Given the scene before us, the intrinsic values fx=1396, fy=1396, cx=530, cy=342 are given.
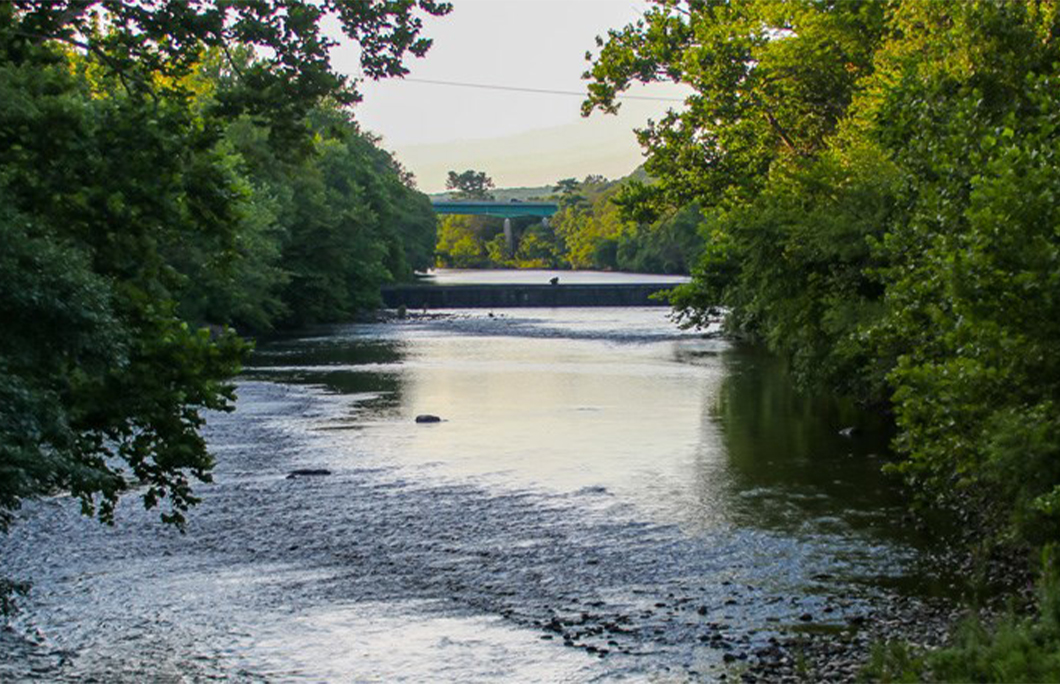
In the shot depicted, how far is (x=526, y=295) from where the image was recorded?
113 m

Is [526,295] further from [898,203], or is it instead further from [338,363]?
[898,203]

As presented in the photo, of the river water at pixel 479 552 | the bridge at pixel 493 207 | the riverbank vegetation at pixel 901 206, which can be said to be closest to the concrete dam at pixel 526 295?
the riverbank vegetation at pixel 901 206

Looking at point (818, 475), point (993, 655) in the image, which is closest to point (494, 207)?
point (818, 475)

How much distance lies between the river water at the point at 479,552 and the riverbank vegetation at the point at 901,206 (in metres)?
2.22

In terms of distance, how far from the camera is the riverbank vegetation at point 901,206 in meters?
15.9

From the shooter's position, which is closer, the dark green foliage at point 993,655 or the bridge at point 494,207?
the dark green foliage at point 993,655

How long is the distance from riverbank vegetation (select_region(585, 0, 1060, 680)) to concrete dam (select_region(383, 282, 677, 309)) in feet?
162

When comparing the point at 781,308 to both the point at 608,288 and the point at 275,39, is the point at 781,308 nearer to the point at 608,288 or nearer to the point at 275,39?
the point at 275,39

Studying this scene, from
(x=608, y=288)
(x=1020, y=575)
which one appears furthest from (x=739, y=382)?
(x=608, y=288)

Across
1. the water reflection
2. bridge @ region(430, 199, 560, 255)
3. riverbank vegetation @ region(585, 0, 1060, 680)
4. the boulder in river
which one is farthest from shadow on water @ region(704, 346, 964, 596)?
bridge @ region(430, 199, 560, 255)

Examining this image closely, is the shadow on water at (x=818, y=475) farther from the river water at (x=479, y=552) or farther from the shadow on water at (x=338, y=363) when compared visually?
the shadow on water at (x=338, y=363)

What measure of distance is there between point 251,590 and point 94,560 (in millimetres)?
3063

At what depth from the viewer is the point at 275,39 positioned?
709 inches

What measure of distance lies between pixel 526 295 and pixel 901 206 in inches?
3420
